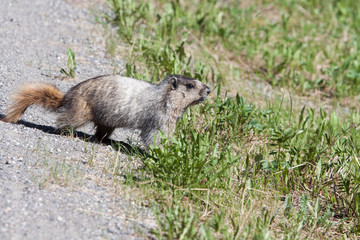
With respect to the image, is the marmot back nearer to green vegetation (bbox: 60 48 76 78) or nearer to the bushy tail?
the bushy tail

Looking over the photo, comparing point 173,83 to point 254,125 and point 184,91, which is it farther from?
point 254,125

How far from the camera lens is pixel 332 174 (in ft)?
18.4

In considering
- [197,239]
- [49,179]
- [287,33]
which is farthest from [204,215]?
[287,33]

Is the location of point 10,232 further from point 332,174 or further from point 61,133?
point 332,174

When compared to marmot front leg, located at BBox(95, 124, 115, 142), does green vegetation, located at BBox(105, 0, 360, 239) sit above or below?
above

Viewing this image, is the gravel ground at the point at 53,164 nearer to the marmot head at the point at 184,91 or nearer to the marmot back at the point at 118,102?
the marmot back at the point at 118,102

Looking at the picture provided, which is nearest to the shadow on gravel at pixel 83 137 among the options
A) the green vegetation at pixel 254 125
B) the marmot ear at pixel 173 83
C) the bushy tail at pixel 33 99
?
the bushy tail at pixel 33 99

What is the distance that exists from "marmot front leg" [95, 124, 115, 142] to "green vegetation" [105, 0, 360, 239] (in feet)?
2.66

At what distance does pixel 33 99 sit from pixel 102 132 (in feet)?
2.93

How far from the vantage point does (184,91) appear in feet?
19.6

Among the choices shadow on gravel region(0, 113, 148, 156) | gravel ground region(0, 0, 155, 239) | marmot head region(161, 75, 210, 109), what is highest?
marmot head region(161, 75, 210, 109)

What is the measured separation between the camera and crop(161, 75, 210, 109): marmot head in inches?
233

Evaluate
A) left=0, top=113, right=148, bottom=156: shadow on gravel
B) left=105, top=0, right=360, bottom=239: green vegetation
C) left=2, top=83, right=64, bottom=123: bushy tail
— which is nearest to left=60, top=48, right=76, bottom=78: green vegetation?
left=105, top=0, right=360, bottom=239: green vegetation

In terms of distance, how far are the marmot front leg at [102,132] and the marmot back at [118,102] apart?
0.06 meters
